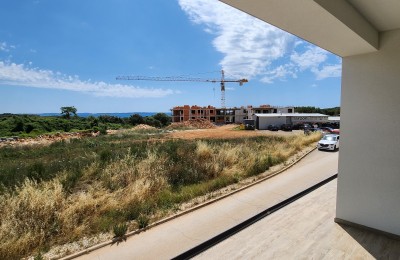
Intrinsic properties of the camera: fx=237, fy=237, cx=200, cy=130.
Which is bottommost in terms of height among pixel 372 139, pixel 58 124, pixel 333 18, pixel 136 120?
pixel 58 124

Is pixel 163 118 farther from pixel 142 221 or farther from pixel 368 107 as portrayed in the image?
pixel 368 107

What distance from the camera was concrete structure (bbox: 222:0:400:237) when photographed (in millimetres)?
3113

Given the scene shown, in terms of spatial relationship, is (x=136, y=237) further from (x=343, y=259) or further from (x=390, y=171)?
(x=390, y=171)

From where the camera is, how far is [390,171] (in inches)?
157

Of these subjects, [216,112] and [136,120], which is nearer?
[136,120]

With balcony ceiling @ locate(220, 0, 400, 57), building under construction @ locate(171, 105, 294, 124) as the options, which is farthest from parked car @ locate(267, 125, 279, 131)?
balcony ceiling @ locate(220, 0, 400, 57)

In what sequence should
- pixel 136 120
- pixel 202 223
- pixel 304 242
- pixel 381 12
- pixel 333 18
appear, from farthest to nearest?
pixel 136 120
pixel 202 223
pixel 304 242
pixel 381 12
pixel 333 18

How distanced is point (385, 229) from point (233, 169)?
5.54m

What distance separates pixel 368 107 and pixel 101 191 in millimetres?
6703

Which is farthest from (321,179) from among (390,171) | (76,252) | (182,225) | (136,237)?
(76,252)

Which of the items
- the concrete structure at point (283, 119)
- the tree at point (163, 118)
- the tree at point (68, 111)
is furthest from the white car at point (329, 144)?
the tree at point (68, 111)

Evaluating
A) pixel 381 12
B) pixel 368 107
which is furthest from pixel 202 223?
pixel 381 12

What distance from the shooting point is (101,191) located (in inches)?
267

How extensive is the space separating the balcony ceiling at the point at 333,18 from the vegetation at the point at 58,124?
1657 inches
